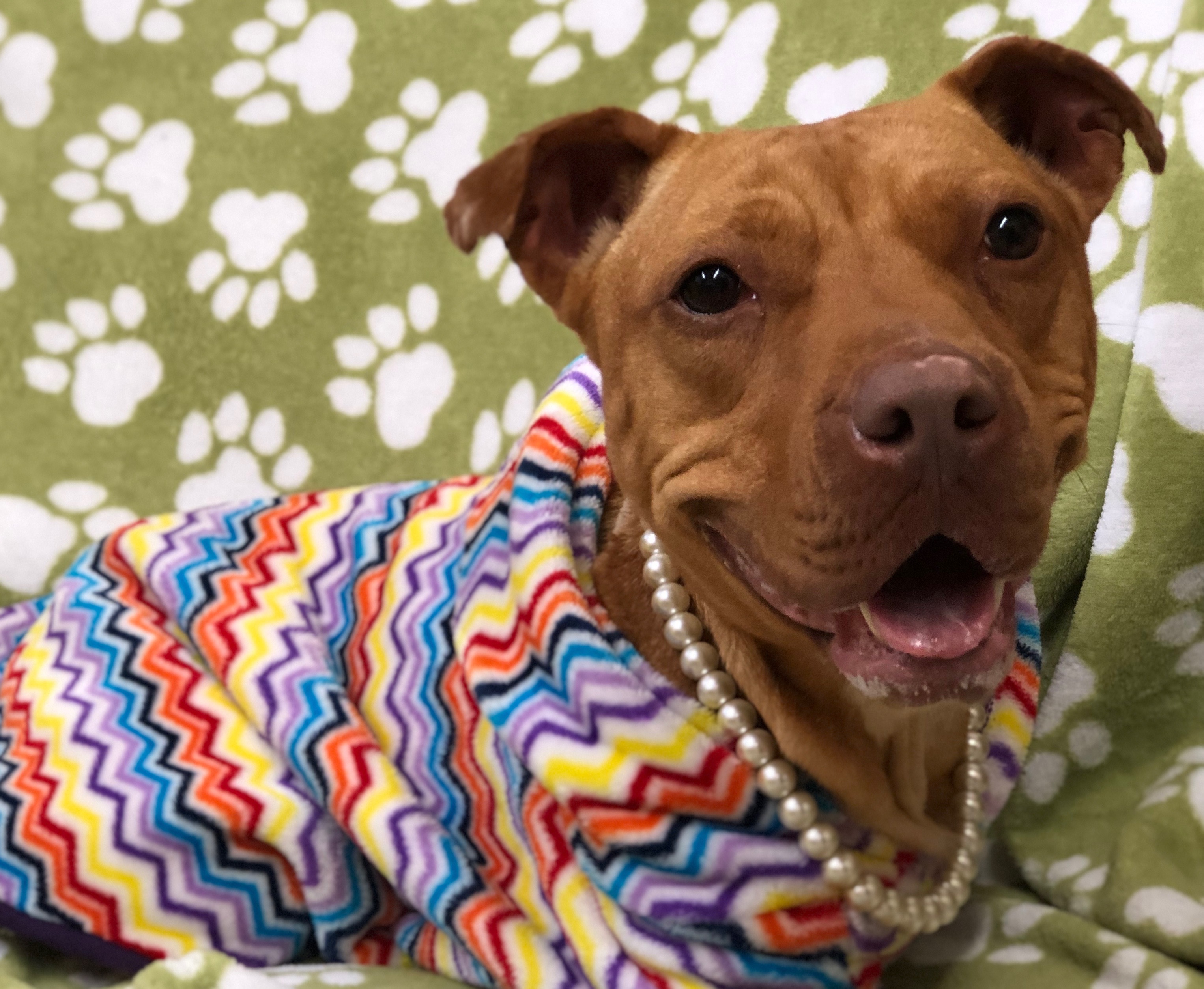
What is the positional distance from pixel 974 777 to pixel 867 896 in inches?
10.8

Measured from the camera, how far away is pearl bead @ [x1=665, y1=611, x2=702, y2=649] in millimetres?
1592

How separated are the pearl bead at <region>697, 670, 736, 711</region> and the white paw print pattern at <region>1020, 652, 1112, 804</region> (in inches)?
29.7

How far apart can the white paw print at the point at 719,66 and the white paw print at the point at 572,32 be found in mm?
97

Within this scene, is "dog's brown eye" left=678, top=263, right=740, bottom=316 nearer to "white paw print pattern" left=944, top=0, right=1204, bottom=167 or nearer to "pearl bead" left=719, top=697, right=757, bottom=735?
"pearl bead" left=719, top=697, right=757, bottom=735

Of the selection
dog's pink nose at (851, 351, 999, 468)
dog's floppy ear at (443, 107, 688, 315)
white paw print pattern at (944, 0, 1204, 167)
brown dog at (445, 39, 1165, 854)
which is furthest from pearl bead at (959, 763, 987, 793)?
white paw print pattern at (944, 0, 1204, 167)

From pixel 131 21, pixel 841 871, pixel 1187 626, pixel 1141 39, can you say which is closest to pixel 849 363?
pixel 841 871

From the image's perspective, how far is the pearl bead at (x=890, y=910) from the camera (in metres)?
1.61

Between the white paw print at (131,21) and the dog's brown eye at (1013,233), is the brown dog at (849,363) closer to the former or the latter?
the dog's brown eye at (1013,233)

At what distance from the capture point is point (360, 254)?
8.90 ft

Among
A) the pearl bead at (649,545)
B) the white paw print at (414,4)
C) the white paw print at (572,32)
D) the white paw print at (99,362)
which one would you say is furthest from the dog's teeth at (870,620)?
the white paw print at (99,362)

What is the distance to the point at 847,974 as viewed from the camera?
1.65 metres

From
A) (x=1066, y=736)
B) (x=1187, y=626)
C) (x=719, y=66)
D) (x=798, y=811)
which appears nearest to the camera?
(x=798, y=811)

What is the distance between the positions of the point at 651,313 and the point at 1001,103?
605mm

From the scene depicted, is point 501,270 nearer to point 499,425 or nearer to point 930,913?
point 499,425
